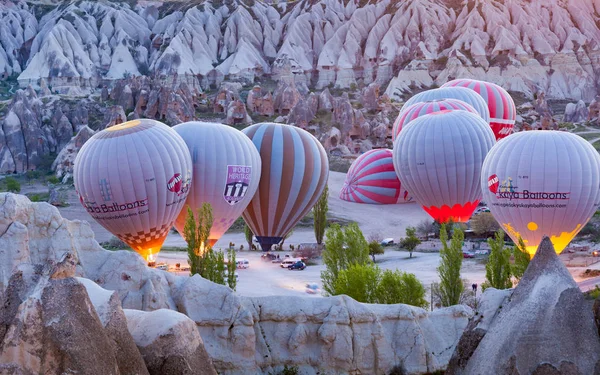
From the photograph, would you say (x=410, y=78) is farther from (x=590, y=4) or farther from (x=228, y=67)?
(x=590, y=4)

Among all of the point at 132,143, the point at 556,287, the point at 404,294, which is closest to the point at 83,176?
the point at 132,143

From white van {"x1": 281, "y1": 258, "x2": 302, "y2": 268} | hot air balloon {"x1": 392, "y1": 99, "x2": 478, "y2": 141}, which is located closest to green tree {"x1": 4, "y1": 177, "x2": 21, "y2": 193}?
hot air balloon {"x1": 392, "y1": 99, "x2": 478, "y2": 141}

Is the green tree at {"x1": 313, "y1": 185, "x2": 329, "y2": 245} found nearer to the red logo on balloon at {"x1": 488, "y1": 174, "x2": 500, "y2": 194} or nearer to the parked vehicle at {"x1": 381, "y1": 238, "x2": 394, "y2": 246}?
the parked vehicle at {"x1": 381, "y1": 238, "x2": 394, "y2": 246}

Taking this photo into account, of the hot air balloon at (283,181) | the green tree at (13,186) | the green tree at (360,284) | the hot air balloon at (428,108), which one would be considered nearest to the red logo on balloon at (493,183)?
the hot air balloon at (283,181)

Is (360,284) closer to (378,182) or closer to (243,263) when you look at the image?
(243,263)

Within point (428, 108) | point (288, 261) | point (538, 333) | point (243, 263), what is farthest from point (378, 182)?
point (538, 333)

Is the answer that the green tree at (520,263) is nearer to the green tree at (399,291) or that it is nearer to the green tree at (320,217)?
the green tree at (399,291)
